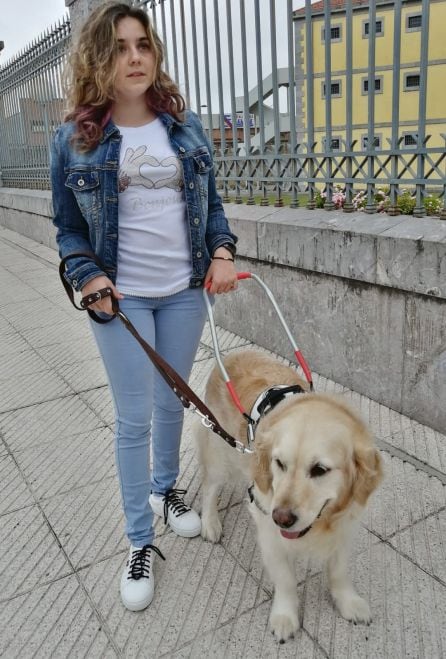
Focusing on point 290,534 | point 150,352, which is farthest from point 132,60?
point 290,534

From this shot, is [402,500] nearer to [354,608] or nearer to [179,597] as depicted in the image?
[354,608]

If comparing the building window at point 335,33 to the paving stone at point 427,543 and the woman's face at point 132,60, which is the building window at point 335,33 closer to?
the woman's face at point 132,60

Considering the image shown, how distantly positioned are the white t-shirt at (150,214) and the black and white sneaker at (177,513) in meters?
1.19

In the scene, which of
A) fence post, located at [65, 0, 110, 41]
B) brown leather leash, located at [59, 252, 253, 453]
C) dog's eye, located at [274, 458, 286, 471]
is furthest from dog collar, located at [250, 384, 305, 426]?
fence post, located at [65, 0, 110, 41]

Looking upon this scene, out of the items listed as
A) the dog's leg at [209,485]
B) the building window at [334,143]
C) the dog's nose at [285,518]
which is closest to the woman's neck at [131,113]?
the dog's leg at [209,485]

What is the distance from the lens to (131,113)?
2434 mm

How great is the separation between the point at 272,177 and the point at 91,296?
3.21 metres

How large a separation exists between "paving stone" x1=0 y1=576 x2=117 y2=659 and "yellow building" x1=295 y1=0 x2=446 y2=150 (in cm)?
336

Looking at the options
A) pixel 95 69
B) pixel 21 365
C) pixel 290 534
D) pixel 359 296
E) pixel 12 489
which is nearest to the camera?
pixel 290 534

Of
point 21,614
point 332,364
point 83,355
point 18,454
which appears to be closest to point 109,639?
point 21,614

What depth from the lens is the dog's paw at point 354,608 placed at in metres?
2.32

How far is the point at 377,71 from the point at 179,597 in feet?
13.2

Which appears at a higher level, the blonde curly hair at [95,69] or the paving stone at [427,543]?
the blonde curly hair at [95,69]

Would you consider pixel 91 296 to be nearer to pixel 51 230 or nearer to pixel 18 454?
pixel 18 454
